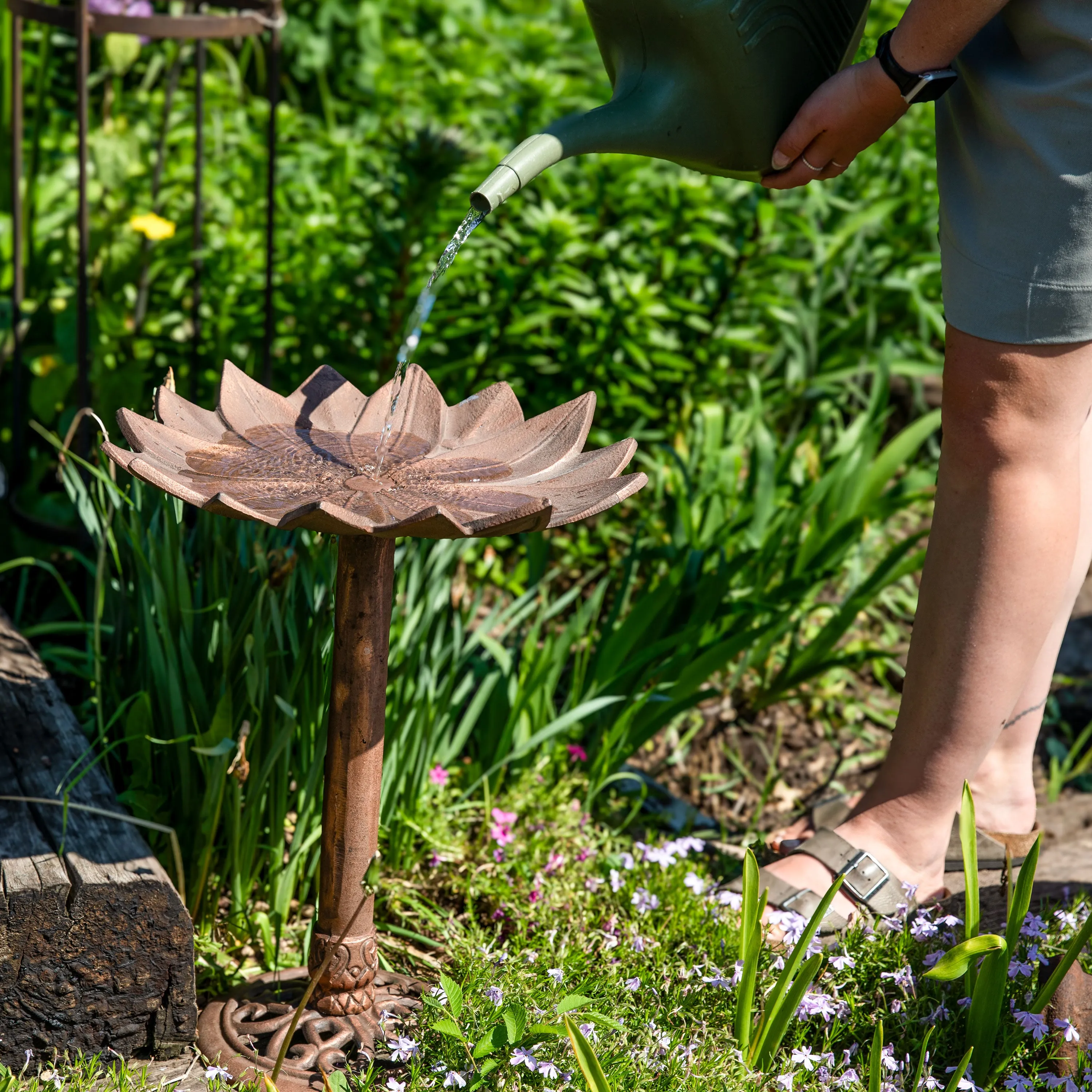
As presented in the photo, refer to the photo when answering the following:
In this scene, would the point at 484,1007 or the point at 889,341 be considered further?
the point at 889,341

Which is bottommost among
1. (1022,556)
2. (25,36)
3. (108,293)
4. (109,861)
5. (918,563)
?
(109,861)

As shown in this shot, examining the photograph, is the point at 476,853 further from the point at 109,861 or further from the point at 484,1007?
the point at 109,861

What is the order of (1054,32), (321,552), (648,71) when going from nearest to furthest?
(1054,32) < (648,71) < (321,552)

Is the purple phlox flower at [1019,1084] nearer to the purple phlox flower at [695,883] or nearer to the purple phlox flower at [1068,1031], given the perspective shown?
the purple phlox flower at [1068,1031]

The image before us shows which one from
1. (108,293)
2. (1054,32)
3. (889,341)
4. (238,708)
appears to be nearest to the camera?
(1054,32)

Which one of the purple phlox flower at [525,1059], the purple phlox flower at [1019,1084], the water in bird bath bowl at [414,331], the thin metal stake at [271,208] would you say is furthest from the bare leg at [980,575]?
the thin metal stake at [271,208]

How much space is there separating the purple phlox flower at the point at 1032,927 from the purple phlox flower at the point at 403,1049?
82 centimetres

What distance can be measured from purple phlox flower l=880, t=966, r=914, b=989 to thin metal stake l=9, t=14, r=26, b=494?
1.94m

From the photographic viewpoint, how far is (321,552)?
1.98 metres

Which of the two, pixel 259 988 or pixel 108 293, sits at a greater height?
pixel 108 293

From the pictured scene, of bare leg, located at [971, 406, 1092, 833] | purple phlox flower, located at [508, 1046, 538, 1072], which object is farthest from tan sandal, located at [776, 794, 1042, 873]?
purple phlox flower, located at [508, 1046, 538, 1072]

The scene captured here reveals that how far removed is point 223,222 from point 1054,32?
2.60 metres

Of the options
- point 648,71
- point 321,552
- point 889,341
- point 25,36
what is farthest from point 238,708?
point 25,36

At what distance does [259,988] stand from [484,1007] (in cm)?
36
